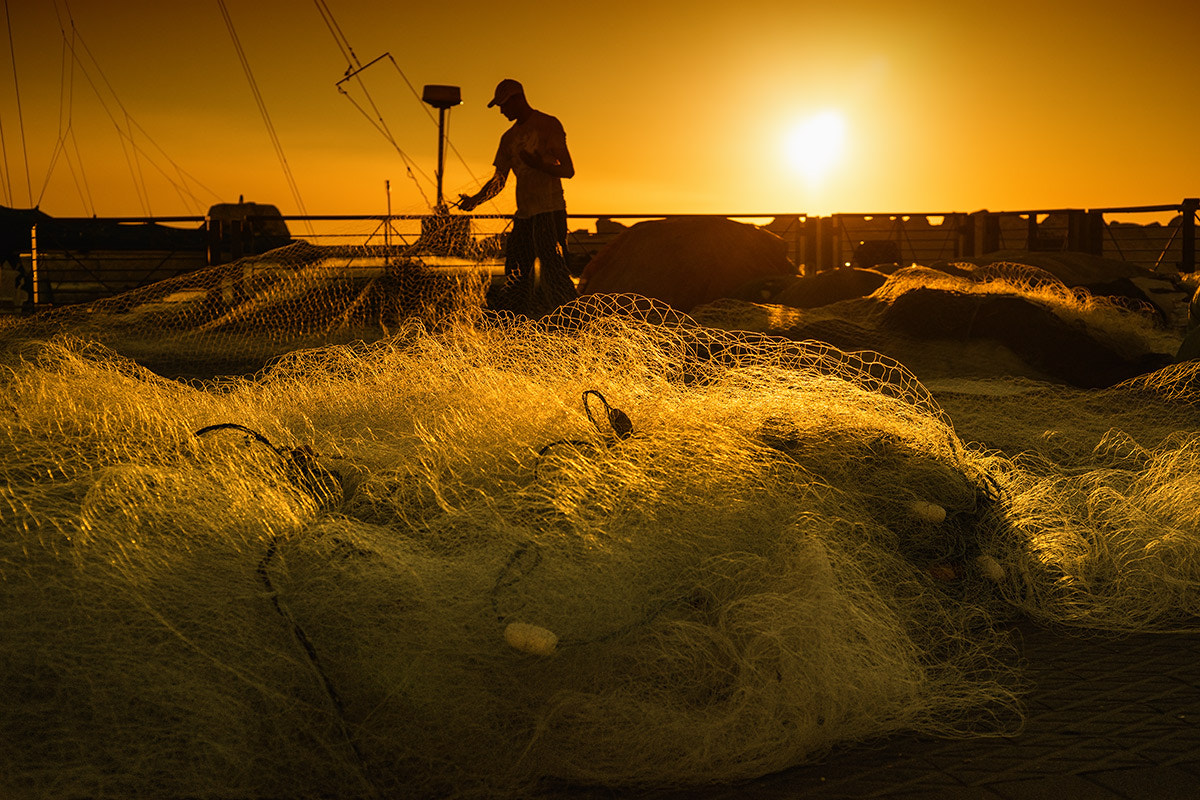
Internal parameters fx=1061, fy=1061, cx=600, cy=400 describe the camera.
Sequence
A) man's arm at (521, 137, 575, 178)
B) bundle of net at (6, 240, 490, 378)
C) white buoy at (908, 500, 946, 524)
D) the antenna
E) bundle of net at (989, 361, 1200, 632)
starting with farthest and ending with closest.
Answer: the antenna → man's arm at (521, 137, 575, 178) → bundle of net at (6, 240, 490, 378) → white buoy at (908, 500, 946, 524) → bundle of net at (989, 361, 1200, 632)

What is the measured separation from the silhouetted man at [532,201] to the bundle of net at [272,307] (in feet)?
1.63

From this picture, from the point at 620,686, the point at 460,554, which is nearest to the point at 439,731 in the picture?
the point at 620,686

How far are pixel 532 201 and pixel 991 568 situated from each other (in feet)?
21.7

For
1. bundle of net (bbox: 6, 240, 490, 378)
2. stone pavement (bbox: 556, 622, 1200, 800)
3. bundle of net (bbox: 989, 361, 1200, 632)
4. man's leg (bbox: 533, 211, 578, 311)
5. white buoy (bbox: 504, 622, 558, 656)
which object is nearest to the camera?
stone pavement (bbox: 556, 622, 1200, 800)

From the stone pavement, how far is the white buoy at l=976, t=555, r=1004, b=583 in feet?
1.69

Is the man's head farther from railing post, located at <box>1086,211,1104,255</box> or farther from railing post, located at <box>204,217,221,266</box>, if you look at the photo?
railing post, located at <box>1086,211,1104,255</box>

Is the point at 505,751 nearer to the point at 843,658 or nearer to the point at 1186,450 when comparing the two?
the point at 843,658

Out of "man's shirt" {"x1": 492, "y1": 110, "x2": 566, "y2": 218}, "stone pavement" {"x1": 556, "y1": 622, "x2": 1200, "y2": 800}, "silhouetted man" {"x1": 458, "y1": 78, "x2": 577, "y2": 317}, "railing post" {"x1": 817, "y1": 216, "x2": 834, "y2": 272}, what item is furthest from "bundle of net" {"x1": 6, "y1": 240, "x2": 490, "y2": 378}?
"railing post" {"x1": 817, "y1": 216, "x2": 834, "y2": 272}

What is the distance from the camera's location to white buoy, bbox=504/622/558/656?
7.46 ft

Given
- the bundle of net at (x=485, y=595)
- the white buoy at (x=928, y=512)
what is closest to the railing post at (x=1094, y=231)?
the bundle of net at (x=485, y=595)

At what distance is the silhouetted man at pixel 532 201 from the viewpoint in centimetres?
897

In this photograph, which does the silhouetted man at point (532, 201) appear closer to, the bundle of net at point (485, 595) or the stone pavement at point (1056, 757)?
the bundle of net at point (485, 595)

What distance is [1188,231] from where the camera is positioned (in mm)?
15414

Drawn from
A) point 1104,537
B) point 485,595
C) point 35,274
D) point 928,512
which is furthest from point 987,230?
point 485,595
